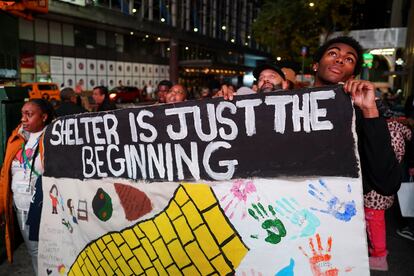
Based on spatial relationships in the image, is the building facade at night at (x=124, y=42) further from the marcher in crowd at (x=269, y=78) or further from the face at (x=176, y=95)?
the marcher in crowd at (x=269, y=78)

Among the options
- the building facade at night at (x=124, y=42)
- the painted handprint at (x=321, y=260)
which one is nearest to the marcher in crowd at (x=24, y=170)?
the painted handprint at (x=321, y=260)

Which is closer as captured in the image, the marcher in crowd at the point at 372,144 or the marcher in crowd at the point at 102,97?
the marcher in crowd at the point at 372,144

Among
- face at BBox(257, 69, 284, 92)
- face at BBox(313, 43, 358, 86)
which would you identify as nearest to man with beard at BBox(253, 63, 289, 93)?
face at BBox(257, 69, 284, 92)

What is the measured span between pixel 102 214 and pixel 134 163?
46 centimetres

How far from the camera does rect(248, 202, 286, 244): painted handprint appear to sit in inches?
80.3

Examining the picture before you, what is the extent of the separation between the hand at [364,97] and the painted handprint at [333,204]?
38 cm

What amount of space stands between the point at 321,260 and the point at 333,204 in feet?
0.98

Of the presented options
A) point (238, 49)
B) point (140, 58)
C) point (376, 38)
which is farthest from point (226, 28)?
point (376, 38)

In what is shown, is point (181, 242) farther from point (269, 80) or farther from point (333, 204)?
point (269, 80)

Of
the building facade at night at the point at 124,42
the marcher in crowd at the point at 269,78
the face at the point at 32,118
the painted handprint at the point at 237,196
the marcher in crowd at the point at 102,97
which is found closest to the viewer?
the painted handprint at the point at 237,196

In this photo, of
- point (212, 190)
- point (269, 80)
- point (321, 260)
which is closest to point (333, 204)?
point (321, 260)

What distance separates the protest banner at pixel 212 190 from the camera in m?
1.95

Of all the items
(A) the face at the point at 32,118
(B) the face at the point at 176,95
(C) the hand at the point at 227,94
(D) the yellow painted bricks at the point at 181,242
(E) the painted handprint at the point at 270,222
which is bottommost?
(D) the yellow painted bricks at the point at 181,242

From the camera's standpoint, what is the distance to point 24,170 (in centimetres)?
328
